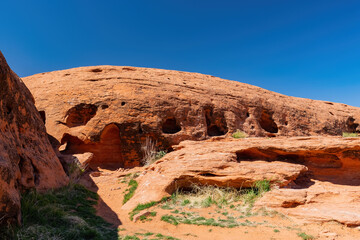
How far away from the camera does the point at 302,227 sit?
18.3 ft

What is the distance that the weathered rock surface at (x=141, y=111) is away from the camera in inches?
476

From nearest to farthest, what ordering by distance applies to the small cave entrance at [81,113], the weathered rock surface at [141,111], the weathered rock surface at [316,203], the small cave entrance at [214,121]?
the weathered rock surface at [316,203] < the weathered rock surface at [141,111] < the small cave entrance at [81,113] < the small cave entrance at [214,121]

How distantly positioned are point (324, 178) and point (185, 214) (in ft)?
18.2

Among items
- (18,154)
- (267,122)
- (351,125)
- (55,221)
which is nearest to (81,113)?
(18,154)

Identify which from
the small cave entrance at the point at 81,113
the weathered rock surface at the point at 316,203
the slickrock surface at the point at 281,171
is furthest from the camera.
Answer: the small cave entrance at the point at 81,113

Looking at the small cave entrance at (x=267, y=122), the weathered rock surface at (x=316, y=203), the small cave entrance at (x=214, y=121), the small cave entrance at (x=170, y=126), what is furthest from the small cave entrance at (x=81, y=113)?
the small cave entrance at (x=267, y=122)

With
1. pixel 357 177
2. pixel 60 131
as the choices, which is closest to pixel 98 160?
pixel 60 131

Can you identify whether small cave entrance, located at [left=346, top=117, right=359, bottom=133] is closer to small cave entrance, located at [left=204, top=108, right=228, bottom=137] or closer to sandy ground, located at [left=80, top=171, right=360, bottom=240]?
small cave entrance, located at [left=204, top=108, right=228, bottom=137]

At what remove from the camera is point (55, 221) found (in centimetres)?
464

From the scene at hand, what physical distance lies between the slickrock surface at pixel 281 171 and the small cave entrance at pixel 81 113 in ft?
18.1

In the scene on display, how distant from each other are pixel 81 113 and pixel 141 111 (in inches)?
137

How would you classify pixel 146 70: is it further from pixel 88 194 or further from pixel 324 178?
pixel 324 178

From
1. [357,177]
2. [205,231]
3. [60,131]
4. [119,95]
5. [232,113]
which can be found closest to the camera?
[205,231]

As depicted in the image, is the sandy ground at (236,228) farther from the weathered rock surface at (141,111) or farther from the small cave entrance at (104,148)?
the small cave entrance at (104,148)
